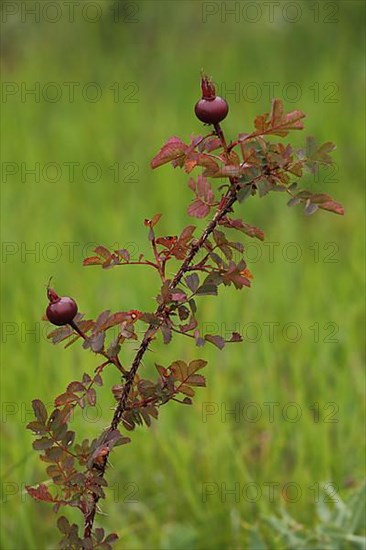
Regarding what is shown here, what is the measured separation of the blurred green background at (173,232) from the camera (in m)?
2.00

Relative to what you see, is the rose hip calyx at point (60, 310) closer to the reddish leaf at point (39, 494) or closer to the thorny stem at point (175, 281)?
the thorny stem at point (175, 281)

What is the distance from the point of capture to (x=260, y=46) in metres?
4.79

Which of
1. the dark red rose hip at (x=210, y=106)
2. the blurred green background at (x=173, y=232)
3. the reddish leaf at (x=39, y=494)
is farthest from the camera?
the blurred green background at (x=173, y=232)

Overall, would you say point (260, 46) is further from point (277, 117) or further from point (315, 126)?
point (277, 117)

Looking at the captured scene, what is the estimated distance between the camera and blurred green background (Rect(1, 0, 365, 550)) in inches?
78.6

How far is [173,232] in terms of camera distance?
3227mm

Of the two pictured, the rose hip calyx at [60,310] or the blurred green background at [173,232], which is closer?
the rose hip calyx at [60,310]

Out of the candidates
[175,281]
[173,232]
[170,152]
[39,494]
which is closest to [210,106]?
[170,152]

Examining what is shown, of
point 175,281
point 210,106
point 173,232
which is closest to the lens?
point 210,106

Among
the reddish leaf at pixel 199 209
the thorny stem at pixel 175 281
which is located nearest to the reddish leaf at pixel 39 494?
the thorny stem at pixel 175 281

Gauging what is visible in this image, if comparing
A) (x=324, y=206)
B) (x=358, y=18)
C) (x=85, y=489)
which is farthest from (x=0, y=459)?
(x=358, y=18)

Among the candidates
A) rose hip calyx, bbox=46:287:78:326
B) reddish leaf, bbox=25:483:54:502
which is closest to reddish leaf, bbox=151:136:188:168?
rose hip calyx, bbox=46:287:78:326

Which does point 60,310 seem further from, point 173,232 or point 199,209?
point 173,232

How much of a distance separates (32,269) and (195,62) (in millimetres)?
2191
